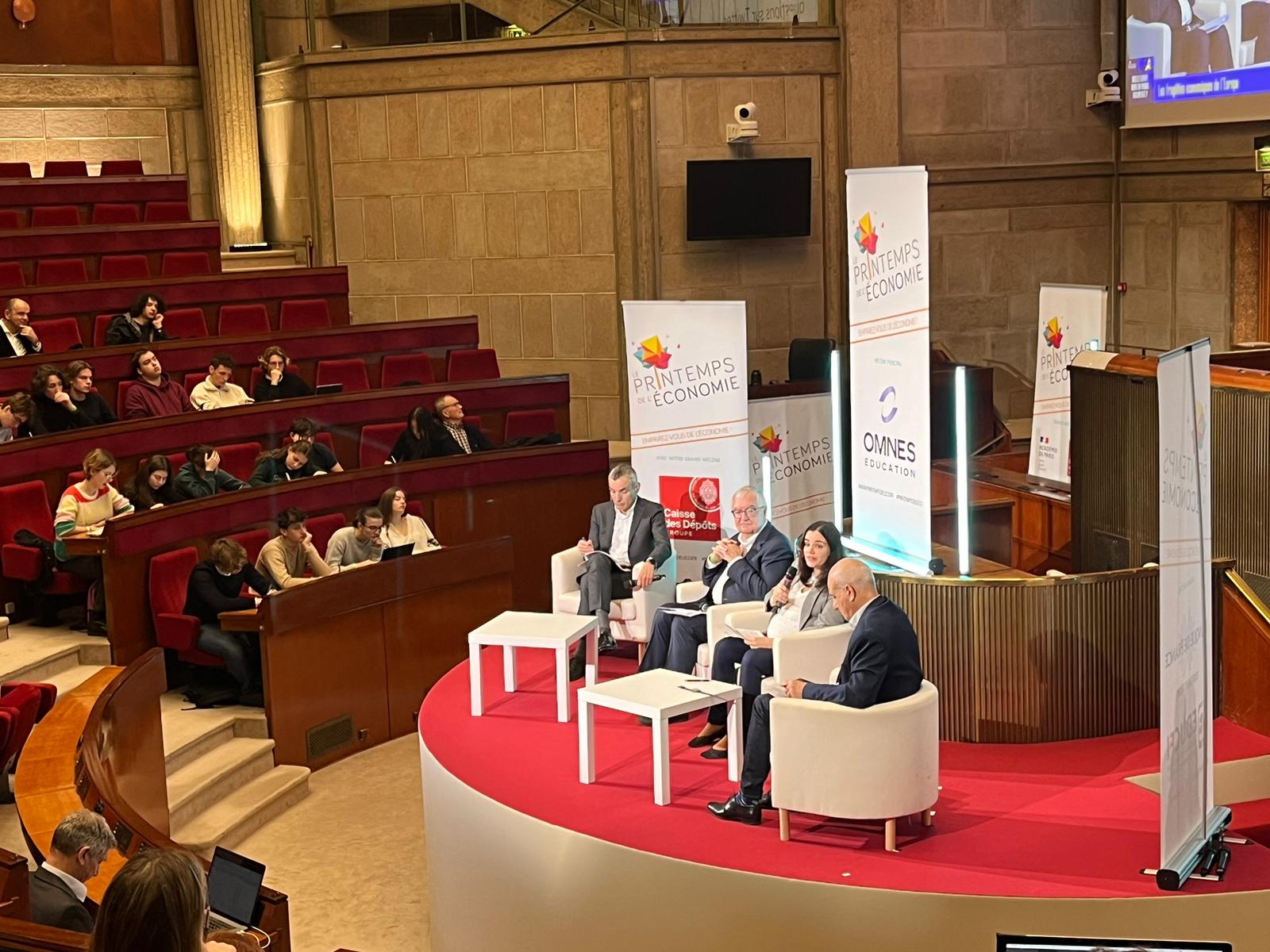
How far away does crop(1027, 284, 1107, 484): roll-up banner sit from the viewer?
7.76m

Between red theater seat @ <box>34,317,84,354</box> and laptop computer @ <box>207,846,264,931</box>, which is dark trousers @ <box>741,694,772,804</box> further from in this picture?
red theater seat @ <box>34,317,84,354</box>

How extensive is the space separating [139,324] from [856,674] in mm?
5558

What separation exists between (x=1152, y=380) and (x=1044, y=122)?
6007 millimetres

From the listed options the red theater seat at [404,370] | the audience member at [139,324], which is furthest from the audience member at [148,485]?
the red theater seat at [404,370]

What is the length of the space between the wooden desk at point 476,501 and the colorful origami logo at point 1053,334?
247cm

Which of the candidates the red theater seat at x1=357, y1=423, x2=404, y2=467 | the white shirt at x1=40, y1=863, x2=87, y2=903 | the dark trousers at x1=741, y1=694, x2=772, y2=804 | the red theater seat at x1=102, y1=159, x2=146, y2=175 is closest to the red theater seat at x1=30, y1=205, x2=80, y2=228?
the red theater seat at x1=102, y1=159, x2=146, y2=175

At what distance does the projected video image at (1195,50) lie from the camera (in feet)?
31.1

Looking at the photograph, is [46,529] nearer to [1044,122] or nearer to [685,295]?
[685,295]

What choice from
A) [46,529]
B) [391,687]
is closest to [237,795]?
[391,687]

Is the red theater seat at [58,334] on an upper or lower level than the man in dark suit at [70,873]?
upper

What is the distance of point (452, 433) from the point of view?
8.09 m

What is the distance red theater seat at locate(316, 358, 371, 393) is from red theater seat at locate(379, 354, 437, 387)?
14cm

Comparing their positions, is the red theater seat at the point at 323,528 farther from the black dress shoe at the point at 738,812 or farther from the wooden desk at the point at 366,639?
the black dress shoe at the point at 738,812

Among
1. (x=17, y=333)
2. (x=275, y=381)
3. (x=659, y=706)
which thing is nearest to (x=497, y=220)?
(x=275, y=381)
